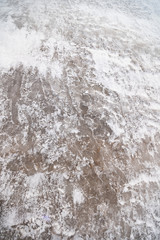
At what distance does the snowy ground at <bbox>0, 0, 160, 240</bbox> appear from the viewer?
1456 mm

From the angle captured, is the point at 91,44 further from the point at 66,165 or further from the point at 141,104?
the point at 66,165

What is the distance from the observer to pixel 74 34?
119 inches

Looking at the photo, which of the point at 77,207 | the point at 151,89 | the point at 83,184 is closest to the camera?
the point at 77,207

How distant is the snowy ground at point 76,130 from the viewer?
1.46m

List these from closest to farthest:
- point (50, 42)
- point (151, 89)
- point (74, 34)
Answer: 1. point (151, 89)
2. point (50, 42)
3. point (74, 34)

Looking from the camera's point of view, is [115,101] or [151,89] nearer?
[115,101]

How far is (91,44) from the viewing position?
289 centimetres

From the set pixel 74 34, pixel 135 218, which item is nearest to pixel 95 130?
pixel 135 218

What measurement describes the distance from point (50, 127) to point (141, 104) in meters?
1.44

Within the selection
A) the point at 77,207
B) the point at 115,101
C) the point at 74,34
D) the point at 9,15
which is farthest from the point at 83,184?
the point at 9,15

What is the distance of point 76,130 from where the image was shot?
192 cm

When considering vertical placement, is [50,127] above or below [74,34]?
below

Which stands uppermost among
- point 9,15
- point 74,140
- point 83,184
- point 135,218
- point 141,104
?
point 9,15

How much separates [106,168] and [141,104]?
119cm
